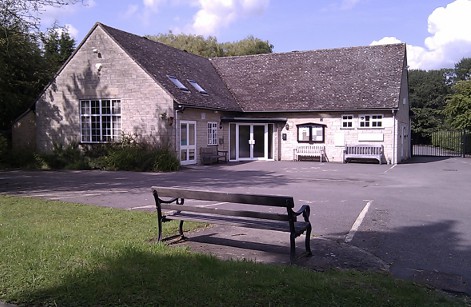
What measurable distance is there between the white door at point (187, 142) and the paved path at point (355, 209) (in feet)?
11.3

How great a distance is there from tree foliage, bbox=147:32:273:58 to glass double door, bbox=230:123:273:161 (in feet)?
76.7

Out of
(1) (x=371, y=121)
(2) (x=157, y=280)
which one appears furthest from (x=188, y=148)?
(2) (x=157, y=280)

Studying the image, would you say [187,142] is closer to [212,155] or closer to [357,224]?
[212,155]

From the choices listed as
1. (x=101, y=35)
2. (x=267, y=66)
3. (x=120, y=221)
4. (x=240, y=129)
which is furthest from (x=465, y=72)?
(x=120, y=221)

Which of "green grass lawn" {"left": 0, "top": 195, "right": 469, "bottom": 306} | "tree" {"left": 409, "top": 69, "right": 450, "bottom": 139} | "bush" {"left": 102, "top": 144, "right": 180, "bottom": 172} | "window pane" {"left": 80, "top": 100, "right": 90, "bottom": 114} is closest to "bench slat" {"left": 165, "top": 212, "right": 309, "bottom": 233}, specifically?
"green grass lawn" {"left": 0, "top": 195, "right": 469, "bottom": 306}

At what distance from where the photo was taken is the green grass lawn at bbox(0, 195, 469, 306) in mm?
4609

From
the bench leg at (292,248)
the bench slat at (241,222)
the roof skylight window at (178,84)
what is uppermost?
the roof skylight window at (178,84)

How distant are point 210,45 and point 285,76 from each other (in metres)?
21.6

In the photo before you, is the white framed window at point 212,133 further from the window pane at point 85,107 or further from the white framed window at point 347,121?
the white framed window at point 347,121

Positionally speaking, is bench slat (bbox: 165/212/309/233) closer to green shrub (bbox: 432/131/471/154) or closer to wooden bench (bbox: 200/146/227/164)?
wooden bench (bbox: 200/146/227/164)

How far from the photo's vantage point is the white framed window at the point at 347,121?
2748 centimetres

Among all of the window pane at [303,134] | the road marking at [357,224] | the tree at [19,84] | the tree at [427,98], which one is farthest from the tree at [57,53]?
the tree at [427,98]

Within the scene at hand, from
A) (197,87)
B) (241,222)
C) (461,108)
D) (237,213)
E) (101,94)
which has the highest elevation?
(197,87)

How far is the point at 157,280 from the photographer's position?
5098mm
